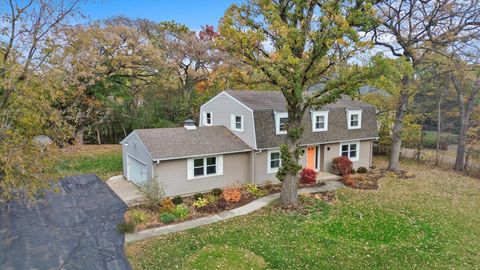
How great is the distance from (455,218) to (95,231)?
1473cm

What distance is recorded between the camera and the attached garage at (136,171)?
54.5 feet

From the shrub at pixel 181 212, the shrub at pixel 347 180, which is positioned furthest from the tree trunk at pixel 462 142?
the shrub at pixel 181 212

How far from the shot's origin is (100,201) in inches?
605

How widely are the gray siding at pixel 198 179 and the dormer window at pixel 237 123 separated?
1.70 meters

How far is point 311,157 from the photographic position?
20312 millimetres

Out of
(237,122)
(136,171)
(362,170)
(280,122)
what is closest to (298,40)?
(280,122)

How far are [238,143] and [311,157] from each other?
5224 mm

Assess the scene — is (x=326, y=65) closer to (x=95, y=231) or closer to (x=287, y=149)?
(x=287, y=149)

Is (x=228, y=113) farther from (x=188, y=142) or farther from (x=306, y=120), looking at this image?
(x=306, y=120)

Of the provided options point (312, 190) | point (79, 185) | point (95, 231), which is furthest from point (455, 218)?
point (79, 185)

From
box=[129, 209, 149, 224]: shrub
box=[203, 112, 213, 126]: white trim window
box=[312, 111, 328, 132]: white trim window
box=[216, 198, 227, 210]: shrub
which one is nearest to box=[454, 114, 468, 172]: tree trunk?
box=[312, 111, 328, 132]: white trim window

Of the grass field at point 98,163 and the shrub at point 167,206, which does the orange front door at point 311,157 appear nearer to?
the shrub at point 167,206

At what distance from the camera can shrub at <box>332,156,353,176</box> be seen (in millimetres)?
20000

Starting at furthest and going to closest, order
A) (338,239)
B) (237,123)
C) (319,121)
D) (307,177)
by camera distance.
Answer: (319,121), (237,123), (307,177), (338,239)
